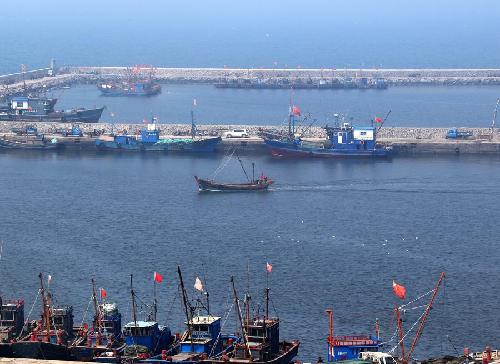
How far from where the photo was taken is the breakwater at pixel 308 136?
3686 inches

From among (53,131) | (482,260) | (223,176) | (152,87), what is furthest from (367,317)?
(152,87)

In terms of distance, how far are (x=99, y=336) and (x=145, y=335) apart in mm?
1727

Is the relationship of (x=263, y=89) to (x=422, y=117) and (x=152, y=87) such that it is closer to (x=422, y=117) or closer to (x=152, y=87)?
(x=152, y=87)

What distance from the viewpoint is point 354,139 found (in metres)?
92.9

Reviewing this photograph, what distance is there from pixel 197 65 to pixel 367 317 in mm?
120951

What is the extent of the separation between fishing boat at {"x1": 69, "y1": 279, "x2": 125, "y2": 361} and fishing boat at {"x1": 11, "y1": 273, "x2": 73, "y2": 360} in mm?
359

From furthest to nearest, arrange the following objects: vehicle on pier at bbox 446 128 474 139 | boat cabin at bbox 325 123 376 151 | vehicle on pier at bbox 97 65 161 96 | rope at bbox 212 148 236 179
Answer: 1. vehicle on pier at bbox 97 65 161 96
2. vehicle on pier at bbox 446 128 474 139
3. boat cabin at bbox 325 123 376 151
4. rope at bbox 212 148 236 179

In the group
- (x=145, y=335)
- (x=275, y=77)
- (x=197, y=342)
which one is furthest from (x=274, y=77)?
(x=197, y=342)

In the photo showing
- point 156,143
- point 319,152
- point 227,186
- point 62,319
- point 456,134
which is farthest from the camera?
point 456,134

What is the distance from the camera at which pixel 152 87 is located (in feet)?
432

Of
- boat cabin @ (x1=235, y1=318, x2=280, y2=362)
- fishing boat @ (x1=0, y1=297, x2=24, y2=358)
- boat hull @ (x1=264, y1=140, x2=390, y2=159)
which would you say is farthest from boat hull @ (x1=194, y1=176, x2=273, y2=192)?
boat cabin @ (x1=235, y1=318, x2=280, y2=362)

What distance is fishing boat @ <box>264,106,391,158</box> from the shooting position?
302 feet

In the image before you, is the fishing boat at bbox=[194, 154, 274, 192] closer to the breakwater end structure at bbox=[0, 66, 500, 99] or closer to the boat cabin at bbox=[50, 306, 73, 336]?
the boat cabin at bbox=[50, 306, 73, 336]

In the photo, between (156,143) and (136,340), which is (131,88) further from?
(136,340)
